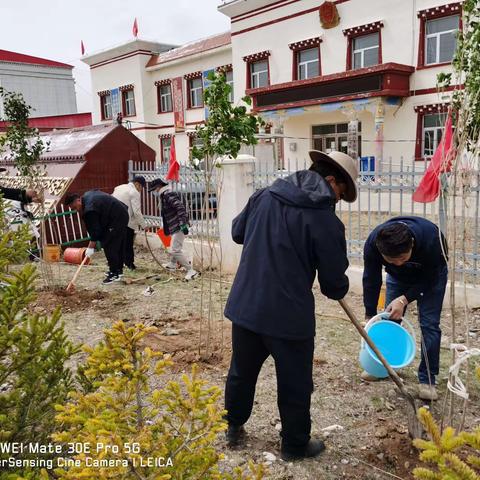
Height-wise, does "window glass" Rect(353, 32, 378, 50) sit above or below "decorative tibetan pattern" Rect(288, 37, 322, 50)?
below

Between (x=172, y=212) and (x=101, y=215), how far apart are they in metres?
1.13

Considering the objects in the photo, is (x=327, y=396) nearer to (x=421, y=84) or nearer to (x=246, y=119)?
(x=246, y=119)

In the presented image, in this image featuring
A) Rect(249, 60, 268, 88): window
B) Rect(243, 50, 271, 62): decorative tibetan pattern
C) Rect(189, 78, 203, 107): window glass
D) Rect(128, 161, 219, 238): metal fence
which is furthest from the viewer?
Rect(189, 78, 203, 107): window glass

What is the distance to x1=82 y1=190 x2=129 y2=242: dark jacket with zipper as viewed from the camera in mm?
6656

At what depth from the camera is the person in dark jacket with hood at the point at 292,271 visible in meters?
2.33

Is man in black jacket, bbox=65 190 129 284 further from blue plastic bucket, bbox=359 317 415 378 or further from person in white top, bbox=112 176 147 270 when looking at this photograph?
blue plastic bucket, bbox=359 317 415 378

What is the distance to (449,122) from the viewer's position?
9.80 ft

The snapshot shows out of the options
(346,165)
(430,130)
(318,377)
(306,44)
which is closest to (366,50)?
(306,44)

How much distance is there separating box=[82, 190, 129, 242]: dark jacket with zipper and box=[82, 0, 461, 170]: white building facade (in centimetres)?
713

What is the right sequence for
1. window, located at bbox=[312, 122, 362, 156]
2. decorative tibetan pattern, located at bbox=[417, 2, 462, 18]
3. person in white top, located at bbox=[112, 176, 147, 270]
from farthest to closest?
window, located at bbox=[312, 122, 362, 156] < decorative tibetan pattern, located at bbox=[417, 2, 462, 18] < person in white top, located at bbox=[112, 176, 147, 270]

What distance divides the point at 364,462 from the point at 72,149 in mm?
9379

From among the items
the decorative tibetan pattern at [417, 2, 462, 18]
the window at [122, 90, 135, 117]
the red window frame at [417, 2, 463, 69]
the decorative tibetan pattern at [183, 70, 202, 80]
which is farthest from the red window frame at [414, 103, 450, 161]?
the window at [122, 90, 135, 117]

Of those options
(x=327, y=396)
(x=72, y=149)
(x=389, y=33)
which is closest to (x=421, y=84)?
(x=389, y=33)

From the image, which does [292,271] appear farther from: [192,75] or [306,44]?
[192,75]
